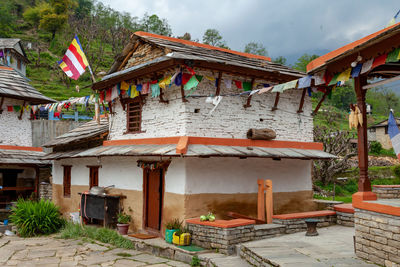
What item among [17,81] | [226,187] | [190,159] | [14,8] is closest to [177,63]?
[190,159]

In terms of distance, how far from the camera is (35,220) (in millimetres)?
12984

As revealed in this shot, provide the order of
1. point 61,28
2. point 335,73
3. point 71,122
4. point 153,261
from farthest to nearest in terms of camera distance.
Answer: point 61,28
point 71,122
point 153,261
point 335,73

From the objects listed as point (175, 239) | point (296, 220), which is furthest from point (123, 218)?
point (296, 220)

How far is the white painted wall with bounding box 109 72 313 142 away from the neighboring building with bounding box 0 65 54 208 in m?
6.40

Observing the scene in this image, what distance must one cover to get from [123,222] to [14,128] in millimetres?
8810

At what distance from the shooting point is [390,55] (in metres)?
A: 6.09

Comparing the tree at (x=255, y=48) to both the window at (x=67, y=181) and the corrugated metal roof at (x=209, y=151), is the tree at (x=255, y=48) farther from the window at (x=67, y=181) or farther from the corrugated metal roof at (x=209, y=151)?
the corrugated metal roof at (x=209, y=151)

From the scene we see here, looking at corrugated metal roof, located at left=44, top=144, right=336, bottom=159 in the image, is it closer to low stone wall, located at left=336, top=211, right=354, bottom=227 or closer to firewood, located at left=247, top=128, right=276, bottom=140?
firewood, located at left=247, top=128, right=276, bottom=140

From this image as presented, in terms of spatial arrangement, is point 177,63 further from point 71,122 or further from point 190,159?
point 71,122

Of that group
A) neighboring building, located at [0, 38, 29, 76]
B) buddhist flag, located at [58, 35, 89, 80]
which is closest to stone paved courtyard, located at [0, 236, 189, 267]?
buddhist flag, located at [58, 35, 89, 80]

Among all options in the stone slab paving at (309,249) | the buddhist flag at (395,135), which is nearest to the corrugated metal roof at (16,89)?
the stone slab paving at (309,249)

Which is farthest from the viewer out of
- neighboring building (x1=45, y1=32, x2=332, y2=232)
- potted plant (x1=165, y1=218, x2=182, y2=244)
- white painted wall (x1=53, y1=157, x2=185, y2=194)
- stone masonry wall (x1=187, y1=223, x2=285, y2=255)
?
white painted wall (x1=53, y1=157, x2=185, y2=194)

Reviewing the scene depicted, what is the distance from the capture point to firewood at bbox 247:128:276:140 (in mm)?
10977

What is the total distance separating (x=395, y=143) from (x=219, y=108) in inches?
208
